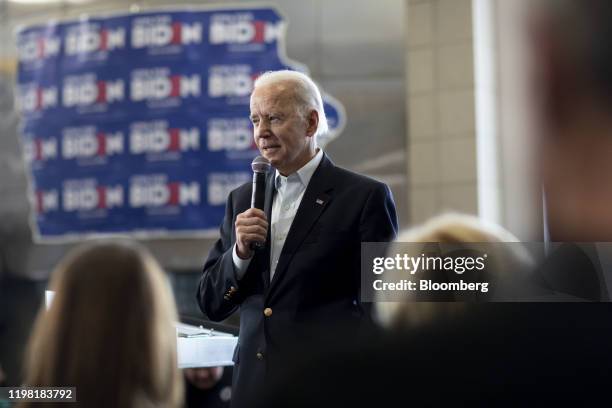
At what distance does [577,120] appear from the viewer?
2.42 m

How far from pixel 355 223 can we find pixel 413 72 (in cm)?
173

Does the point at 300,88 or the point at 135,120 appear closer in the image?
the point at 300,88

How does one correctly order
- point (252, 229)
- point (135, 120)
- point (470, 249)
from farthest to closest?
point (135, 120) → point (470, 249) → point (252, 229)

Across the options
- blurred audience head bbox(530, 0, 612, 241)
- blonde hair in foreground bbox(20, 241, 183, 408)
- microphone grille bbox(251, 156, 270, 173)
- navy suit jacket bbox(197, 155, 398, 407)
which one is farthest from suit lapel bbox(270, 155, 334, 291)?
blurred audience head bbox(530, 0, 612, 241)

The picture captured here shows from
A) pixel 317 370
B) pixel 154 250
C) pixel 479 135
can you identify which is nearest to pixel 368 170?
pixel 479 135

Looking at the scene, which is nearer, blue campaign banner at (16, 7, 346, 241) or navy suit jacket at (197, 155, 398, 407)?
navy suit jacket at (197, 155, 398, 407)

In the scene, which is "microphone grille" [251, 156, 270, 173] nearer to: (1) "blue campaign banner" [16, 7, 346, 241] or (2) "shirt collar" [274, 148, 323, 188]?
(2) "shirt collar" [274, 148, 323, 188]

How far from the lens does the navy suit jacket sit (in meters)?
1.86

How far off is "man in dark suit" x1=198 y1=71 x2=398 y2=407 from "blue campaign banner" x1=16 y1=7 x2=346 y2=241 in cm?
129

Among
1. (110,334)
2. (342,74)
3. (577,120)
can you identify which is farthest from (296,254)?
(342,74)

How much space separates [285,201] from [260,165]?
13 cm

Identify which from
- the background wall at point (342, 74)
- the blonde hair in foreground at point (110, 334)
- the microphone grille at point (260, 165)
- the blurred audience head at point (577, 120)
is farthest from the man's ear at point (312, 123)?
the background wall at point (342, 74)

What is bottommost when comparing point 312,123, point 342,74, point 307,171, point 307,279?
point 307,279

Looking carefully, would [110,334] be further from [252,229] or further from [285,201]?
[285,201]
